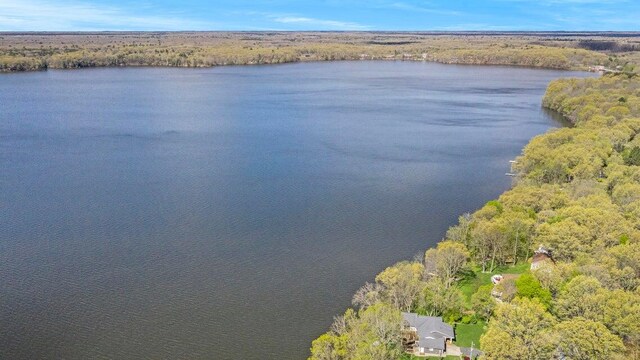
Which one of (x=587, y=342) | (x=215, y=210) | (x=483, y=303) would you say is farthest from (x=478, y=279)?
(x=215, y=210)

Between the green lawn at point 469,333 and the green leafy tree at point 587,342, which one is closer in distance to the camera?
the green leafy tree at point 587,342

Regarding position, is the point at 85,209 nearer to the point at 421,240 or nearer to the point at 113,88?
the point at 421,240

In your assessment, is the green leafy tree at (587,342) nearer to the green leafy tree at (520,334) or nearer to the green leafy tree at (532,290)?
the green leafy tree at (520,334)

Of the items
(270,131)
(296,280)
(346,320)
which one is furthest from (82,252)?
(270,131)

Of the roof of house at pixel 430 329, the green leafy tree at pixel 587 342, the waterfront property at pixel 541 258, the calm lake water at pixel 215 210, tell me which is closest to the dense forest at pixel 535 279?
the green leafy tree at pixel 587 342

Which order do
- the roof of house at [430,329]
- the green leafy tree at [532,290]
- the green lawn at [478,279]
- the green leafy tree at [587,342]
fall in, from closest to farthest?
1. the green leafy tree at [587,342]
2. the roof of house at [430,329]
3. the green leafy tree at [532,290]
4. the green lawn at [478,279]

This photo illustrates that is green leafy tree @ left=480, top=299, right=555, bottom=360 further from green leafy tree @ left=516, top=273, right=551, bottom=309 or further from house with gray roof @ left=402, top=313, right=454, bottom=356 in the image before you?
house with gray roof @ left=402, top=313, right=454, bottom=356

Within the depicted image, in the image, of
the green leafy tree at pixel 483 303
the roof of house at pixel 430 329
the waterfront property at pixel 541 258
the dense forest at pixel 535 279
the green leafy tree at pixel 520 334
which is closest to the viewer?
the green leafy tree at pixel 520 334

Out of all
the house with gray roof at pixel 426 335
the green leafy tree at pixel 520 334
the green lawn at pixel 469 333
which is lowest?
the green lawn at pixel 469 333

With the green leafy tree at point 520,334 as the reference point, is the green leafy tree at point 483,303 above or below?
below
